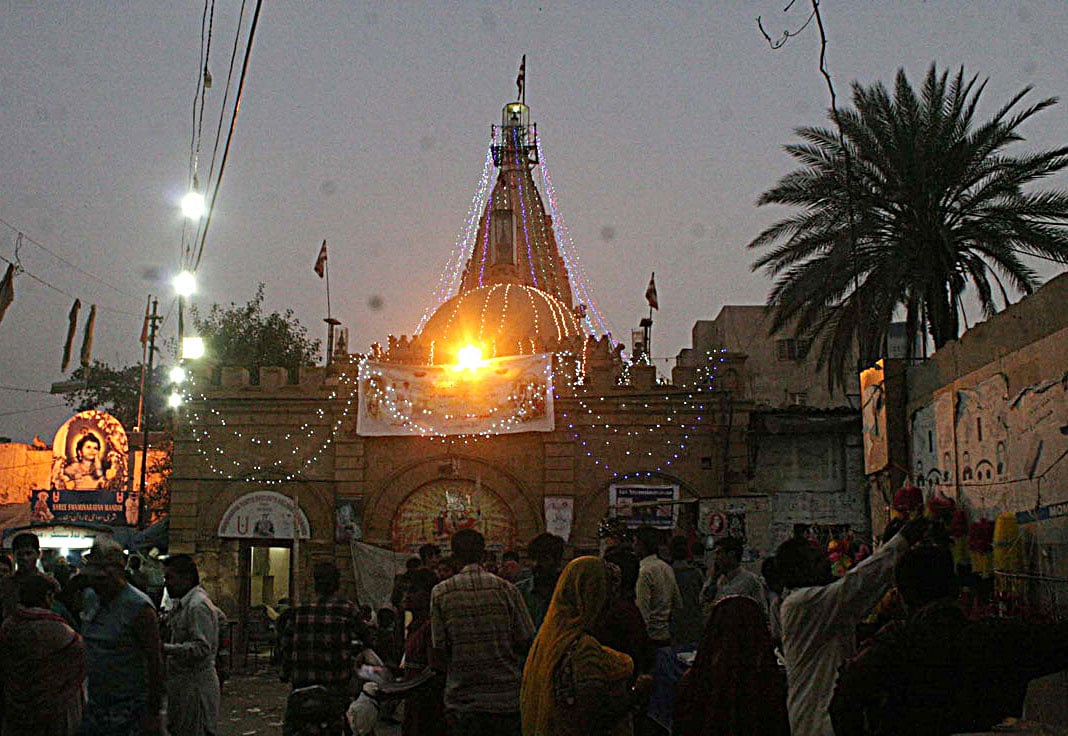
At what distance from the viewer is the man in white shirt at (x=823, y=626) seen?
514cm

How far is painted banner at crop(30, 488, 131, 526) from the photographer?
28.8 m

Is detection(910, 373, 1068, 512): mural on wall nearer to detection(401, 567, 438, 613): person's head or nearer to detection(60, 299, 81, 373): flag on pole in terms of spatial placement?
detection(401, 567, 438, 613): person's head

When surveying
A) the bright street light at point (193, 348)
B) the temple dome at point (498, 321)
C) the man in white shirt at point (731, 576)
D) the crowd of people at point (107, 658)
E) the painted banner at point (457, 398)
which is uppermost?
the temple dome at point (498, 321)

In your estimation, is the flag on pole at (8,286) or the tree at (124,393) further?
the tree at (124,393)

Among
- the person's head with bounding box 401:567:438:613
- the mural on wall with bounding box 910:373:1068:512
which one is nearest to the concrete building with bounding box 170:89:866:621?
the mural on wall with bounding box 910:373:1068:512

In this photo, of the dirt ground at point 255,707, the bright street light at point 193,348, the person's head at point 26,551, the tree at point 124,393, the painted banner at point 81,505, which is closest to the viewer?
the person's head at point 26,551

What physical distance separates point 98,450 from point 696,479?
58.7ft

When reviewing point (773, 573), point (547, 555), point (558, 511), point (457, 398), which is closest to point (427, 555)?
point (547, 555)

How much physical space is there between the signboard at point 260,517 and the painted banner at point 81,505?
6.94 meters

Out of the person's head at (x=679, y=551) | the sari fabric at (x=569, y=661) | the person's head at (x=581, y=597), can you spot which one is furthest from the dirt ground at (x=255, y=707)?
the person's head at (x=581, y=597)

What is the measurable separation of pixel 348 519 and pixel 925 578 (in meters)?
20.0

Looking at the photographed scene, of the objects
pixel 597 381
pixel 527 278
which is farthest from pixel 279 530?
pixel 527 278

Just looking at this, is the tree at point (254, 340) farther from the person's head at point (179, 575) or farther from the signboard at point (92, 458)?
the person's head at point (179, 575)

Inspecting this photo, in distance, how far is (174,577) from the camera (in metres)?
7.62
